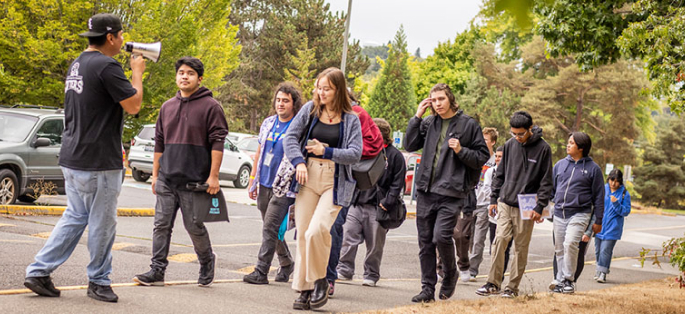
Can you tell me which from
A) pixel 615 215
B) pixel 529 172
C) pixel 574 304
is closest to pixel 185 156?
pixel 529 172

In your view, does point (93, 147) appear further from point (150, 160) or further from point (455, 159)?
point (150, 160)

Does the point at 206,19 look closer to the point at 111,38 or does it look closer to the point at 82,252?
the point at 82,252

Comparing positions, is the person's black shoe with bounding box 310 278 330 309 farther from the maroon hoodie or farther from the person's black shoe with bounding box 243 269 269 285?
the maroon hoodie

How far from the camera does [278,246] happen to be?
7.68 metres

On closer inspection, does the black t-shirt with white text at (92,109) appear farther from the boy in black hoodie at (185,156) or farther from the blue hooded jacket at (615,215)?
the blue hooded jacket at (615,215)

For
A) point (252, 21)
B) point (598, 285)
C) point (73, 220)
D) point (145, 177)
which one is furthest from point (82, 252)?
point (252, 21)

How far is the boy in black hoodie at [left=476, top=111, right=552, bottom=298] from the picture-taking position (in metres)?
7.88

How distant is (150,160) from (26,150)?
8.21 m

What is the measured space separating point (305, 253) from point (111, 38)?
219cm

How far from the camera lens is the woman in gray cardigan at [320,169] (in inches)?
233

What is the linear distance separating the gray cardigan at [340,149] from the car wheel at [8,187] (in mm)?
7697

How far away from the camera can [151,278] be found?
21.0 ft

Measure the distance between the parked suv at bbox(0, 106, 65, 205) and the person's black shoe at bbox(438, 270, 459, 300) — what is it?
7.90m

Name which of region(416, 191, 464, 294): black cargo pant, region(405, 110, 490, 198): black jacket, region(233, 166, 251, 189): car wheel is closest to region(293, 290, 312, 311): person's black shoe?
region(416, 191, 464, 294): black cargo pant
